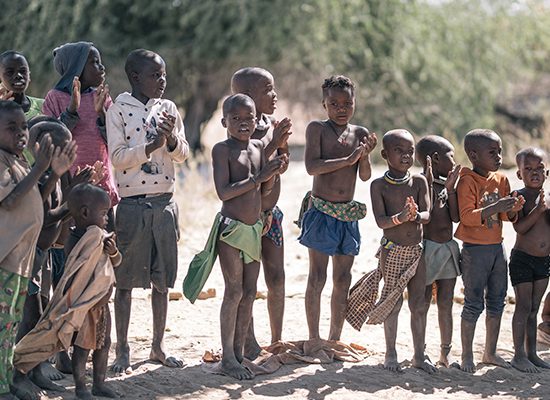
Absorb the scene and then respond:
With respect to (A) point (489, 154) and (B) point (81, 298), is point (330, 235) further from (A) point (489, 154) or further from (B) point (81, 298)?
(B) point (81, 298)

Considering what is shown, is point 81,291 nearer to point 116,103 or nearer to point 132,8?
point 116,103

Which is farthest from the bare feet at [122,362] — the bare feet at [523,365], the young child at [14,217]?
the bare feet at [523,365]

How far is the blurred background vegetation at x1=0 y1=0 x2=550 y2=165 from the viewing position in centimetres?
1627

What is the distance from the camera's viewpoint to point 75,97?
5543 mm

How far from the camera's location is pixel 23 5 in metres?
16.5

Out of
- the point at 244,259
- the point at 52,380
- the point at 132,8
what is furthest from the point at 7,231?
the point at 132,8

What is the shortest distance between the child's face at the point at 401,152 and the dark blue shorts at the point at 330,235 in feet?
1.68

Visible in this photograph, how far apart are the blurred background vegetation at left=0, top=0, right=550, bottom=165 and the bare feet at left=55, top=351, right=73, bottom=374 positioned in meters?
9.89

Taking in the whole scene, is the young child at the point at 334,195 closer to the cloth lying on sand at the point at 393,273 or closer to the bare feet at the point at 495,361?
the cloth lying on sand at the point at 393,273

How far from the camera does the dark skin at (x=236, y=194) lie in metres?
5.55

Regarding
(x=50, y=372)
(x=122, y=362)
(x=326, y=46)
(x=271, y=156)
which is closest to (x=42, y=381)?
(x=50, y=372)

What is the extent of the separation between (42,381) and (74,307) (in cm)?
65

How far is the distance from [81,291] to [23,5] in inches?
498

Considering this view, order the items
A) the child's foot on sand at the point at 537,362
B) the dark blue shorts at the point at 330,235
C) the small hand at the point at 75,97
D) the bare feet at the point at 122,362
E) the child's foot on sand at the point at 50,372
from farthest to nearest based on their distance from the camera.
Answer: the child's foot on sand at the point at 537,362, the dark blue shorts at the point at 330,235, the bare feet at the point at 122,362, the small hand at the point at 75,97, the child's foot on sand at the point at 50,372
